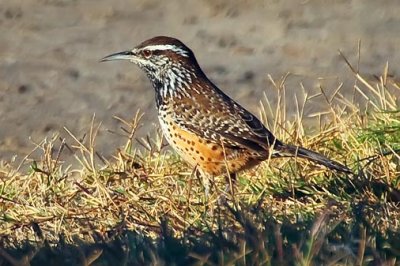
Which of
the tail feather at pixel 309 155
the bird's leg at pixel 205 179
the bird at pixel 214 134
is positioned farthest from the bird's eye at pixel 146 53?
the tail feather at pixel 309 155

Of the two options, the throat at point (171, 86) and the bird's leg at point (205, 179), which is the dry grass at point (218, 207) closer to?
the bird's leg at point (205, 179)

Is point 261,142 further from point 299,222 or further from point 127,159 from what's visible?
point 299,222

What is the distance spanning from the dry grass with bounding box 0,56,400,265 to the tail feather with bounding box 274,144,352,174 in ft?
0.26

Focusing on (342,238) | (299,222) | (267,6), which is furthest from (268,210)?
(267,6)

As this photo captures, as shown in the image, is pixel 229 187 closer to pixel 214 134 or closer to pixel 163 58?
pixel 214 134

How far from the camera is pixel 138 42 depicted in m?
14.2

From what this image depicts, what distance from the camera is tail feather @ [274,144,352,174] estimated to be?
26.5ft

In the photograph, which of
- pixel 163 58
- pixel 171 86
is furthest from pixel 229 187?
pixel 163 58

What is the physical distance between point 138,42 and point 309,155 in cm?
618

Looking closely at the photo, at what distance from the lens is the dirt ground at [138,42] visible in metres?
12.2

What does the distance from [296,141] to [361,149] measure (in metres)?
0.58

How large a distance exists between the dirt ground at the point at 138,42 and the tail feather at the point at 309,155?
Result: 110 inches

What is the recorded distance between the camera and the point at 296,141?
910 cm

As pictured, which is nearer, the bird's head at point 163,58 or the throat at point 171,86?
the throat at point 171,86
